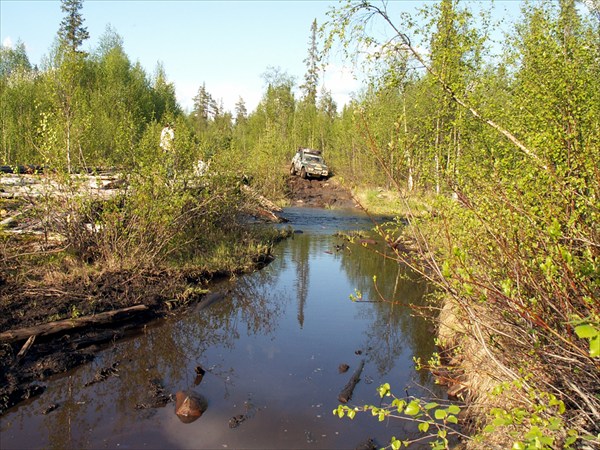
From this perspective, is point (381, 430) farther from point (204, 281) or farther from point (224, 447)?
point (204, 281)

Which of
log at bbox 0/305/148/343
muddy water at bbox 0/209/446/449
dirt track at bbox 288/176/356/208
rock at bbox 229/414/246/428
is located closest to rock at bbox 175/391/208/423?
muddy water at bbox 0/209/446/449

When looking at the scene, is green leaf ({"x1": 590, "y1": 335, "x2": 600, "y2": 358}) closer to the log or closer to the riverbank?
the riverbank

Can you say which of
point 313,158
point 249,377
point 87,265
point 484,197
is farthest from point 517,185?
point 313,158

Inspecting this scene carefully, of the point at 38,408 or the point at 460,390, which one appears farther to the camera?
the point at 460,390

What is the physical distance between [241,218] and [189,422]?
1023 centimetres

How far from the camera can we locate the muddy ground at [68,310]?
20.8 ft

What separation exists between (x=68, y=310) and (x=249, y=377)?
3404 millimetres

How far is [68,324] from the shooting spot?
7504 millimetres

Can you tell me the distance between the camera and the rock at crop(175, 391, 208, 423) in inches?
222

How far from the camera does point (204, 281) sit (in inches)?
440

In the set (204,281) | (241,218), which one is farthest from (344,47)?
(241,218)

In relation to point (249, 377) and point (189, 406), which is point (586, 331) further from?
point (249, 377)

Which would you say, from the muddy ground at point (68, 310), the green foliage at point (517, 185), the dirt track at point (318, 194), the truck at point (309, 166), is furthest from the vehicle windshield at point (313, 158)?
the green foliage at point (517, 185)

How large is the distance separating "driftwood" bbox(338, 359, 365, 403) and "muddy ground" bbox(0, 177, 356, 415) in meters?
2.68
